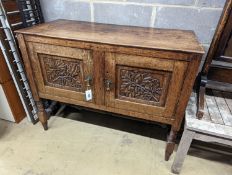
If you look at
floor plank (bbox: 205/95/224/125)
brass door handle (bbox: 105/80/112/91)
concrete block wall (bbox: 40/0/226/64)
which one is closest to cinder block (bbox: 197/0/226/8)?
concrete block wall (bbox: 40/0/226/64)

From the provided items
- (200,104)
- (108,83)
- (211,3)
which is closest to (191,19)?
(211,3)

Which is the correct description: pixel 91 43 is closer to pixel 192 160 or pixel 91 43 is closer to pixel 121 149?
pixel 121 149

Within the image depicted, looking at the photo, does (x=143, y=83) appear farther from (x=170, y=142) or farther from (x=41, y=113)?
(x=41, y=113)

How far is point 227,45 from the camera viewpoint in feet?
3.34

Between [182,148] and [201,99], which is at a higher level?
[201,99]

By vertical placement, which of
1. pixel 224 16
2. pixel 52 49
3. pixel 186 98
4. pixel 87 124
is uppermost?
pixel 224 16

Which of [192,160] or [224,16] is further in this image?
[192,160]

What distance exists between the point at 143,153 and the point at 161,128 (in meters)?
0.31

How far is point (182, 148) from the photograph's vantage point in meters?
1.04

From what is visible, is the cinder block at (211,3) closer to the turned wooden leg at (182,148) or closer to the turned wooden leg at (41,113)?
the turned wooden leg at (182,148)

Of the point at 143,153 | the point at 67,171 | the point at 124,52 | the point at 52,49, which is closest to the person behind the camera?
the point at 124,52

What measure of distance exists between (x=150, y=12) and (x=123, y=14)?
186 mm

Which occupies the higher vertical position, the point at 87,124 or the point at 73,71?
the point at 73,71

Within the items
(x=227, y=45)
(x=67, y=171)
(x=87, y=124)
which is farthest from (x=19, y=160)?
(x=227, y=45)
